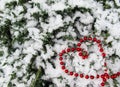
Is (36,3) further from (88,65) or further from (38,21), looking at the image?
(88,65)

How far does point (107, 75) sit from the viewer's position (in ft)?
7.31

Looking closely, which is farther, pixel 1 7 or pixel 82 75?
pixel 1 7

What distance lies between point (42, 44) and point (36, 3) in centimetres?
33

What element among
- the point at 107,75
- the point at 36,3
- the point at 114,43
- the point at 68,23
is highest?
the point at 36,3

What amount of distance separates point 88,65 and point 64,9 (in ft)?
1.49

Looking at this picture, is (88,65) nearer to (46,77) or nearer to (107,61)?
(107,61)

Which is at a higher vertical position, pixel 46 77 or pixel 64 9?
pixel 64 9

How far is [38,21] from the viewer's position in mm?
2357

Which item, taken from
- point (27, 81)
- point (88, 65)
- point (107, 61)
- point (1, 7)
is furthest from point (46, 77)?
point (1, 7)

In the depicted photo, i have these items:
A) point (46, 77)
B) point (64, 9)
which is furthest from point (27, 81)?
point (64, 9)

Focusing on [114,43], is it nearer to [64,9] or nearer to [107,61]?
[107,61]

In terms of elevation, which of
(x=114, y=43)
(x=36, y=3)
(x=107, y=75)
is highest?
(x=36, y=3)

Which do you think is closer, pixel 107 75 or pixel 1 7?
pixel 107 75

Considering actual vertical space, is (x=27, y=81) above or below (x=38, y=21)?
below
